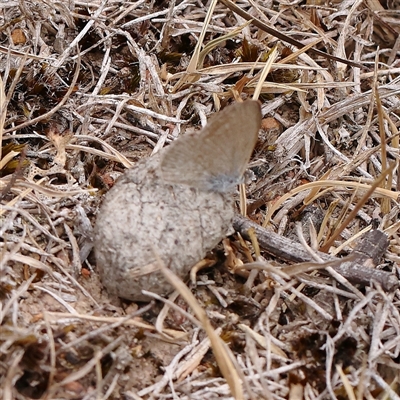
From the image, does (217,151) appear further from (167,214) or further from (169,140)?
(169,140)

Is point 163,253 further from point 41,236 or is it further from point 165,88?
point 165,88

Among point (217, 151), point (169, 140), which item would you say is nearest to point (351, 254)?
point (217, 151)

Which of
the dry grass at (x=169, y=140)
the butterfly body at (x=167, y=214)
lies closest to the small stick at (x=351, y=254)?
the dry grass at (x=169, y=140)

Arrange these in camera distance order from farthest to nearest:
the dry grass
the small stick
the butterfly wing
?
the small stick → the dry grass → the butterfly wing

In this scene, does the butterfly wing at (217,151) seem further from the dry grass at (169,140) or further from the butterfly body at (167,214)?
the dry grass at (169,140)

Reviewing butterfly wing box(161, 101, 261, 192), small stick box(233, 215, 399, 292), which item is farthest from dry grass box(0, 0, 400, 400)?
butterfly wing box(161, 101, 261, 192)

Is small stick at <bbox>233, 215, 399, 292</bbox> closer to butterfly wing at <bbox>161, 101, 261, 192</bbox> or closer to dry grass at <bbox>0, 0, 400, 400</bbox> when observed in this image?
dry grass at <bbox>0, 0, 400, 400</bbox>
